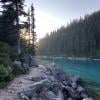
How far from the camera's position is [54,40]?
159 meters

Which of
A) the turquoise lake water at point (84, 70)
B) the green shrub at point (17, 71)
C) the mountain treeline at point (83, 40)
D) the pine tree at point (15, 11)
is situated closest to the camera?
the green shrub at point (17, 71)

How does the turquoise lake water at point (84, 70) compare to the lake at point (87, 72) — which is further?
the turquoise lake water at point (84, 70)

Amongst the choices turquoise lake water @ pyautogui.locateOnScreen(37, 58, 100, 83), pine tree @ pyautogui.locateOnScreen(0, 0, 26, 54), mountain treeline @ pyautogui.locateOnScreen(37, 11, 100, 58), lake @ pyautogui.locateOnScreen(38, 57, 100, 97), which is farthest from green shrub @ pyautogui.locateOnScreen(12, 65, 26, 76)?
mountain treeline @ pyautogui.locateOnScreen(37, 11, 100, 58)

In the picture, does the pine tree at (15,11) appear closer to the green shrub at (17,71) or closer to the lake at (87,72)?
the green shrub at (17,71)

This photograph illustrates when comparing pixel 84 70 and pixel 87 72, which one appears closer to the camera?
pixel 87 72

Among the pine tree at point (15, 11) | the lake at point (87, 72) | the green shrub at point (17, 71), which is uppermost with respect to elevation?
the pine tree at point (15, 11)

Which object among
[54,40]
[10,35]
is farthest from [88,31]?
[10,35]

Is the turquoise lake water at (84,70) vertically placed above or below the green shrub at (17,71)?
below

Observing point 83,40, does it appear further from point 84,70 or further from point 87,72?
point 87,72

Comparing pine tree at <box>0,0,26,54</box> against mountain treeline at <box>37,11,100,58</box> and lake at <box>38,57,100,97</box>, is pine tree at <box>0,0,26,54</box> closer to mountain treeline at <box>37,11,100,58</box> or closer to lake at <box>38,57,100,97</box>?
lake at <box>38,57,100,97</box>

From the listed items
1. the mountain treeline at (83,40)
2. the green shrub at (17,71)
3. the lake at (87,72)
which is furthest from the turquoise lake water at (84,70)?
the mountain treeline at (83,40)

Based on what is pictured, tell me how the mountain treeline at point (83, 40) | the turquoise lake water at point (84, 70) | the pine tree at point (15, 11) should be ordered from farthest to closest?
the mountain treeline at point (83, 40) → the turquoise lake water at point (84, 70) → the pine tree at point (15, 11)

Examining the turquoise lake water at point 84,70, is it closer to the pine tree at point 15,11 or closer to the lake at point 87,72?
the lake at point 87,72

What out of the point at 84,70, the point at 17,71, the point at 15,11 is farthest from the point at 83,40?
the point at 17,71
